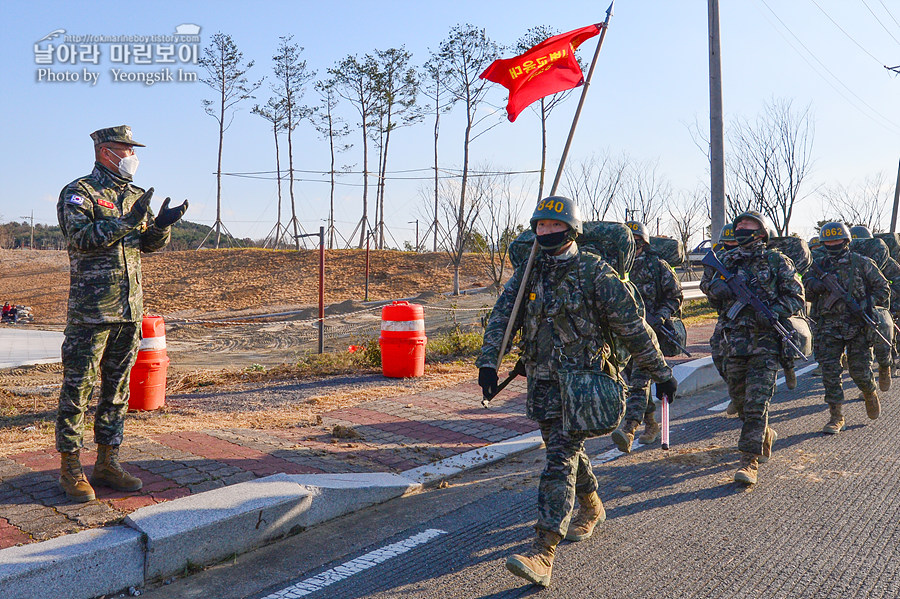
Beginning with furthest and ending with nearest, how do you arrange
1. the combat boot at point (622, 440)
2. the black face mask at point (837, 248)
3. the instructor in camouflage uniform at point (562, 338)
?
the black face mask at point (837, 248)
the combat boot at point (622, 440)
the instructor in camouflage uniform at point (562, 338)

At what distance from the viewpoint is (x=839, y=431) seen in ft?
21.8

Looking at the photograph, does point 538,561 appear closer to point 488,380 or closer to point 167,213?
point 488,380

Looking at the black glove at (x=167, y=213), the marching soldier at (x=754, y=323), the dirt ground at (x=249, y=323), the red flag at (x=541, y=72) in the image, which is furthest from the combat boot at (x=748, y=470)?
the black glove at (x=167, y=213)

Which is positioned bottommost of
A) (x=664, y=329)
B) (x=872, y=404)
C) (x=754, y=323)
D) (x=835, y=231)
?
(x=872, y=404)

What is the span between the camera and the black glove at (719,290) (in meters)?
5.61

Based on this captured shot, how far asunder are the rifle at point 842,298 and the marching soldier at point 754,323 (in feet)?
6.12

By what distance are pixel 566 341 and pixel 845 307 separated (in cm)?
480

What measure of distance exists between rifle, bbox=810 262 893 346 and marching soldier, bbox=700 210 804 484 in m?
1.87

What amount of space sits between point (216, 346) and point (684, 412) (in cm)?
1232

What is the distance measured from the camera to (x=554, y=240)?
12.0 ft

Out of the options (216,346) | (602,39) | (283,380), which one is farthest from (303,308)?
(602,39)

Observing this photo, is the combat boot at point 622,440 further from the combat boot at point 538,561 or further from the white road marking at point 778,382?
the combat boot at point 538,561

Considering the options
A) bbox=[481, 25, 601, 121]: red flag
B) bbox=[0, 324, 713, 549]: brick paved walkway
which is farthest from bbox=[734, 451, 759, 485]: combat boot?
bbox=[481, 25, 601, 121]: red flag

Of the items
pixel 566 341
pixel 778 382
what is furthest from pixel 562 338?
pixel 778 382
